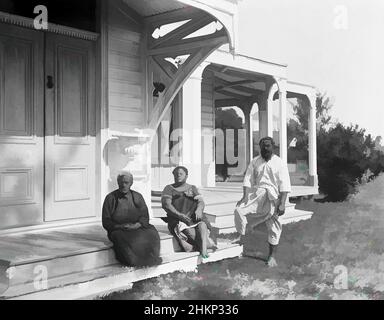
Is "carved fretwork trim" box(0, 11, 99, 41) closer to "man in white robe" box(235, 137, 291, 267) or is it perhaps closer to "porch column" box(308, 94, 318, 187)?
"man in white robe" box(235, 137, 291, 267)

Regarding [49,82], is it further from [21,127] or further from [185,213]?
[185,213]

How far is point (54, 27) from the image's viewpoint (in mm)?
5848

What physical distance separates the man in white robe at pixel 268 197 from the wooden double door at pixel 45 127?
6.78ft

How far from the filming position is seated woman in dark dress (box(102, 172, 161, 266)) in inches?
189

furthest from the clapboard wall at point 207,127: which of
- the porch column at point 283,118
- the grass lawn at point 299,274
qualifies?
the grass lawn at point 299,274

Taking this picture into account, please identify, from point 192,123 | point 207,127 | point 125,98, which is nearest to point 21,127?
point 125,98

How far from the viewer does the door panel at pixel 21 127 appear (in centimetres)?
542

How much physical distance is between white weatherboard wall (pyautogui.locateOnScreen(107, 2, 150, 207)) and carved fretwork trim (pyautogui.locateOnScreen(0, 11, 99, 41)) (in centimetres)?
29

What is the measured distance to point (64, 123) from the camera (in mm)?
6016

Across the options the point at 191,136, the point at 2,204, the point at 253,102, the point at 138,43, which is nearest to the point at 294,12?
the point at 138,43

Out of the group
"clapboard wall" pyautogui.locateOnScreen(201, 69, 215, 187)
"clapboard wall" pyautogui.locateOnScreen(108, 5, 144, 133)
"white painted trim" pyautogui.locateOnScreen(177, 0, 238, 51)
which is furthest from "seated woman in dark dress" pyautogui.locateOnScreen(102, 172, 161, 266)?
"clapboard wall" pyautogui.locateOnScreen(201, 69, 215, 187)

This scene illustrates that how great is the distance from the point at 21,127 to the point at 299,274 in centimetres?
380

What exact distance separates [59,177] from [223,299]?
2674 millimetres
